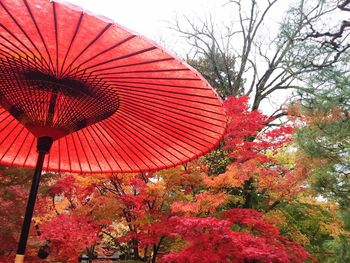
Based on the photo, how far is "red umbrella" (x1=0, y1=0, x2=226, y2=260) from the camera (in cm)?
101

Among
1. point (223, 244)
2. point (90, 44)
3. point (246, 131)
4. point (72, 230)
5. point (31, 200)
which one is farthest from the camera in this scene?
point (72, 230)

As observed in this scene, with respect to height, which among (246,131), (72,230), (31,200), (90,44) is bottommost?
(31,200)

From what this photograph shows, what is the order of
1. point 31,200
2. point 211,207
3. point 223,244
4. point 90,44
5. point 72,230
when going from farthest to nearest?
point 72,230 < point 211,207 < point 223,244 < point 31,200 < point 90,44

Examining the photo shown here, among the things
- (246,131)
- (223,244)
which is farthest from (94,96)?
(246,131)

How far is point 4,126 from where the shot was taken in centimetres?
171

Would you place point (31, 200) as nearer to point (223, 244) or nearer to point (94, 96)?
point (94, 96)

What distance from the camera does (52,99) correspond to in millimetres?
1357

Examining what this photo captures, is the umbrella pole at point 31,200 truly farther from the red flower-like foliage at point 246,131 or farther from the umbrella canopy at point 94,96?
the red flower-like foliage at point 246,131

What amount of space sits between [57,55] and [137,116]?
0.52 meters

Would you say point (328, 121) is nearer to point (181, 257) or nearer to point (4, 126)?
point (181, 257)

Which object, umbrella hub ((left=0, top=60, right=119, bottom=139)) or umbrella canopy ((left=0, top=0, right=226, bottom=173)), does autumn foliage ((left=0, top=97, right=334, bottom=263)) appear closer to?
umbrella canopy ((left=0, top=0, right=226, bottom=173))

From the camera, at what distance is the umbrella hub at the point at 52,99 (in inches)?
51.0

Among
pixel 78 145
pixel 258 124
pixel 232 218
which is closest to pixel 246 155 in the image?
pixel 258 124

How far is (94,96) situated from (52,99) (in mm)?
154
